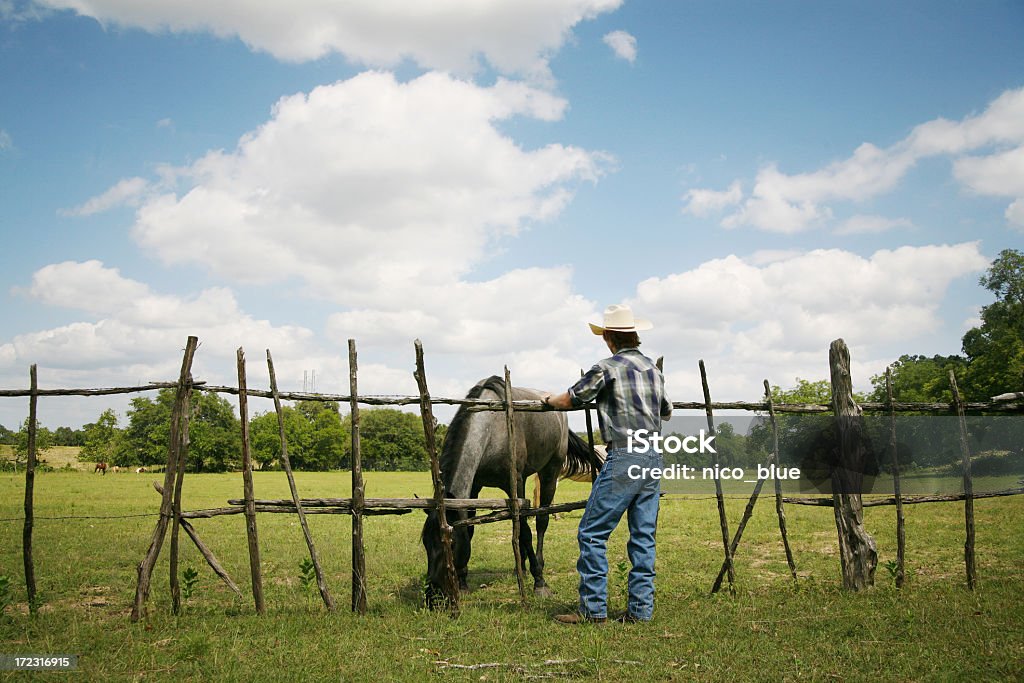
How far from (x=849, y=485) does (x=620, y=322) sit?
3.51 metres

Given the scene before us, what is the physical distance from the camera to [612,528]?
636 cm

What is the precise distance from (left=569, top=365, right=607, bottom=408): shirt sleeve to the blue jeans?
1.94 feet

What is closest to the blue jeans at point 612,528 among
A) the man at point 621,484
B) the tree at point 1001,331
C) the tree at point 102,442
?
the man at point 621,484

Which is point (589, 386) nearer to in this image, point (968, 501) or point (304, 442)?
point (968, 501)

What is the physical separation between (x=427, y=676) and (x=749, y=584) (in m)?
5.22

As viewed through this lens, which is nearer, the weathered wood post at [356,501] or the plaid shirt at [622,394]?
the plaid shirt at [622,394]

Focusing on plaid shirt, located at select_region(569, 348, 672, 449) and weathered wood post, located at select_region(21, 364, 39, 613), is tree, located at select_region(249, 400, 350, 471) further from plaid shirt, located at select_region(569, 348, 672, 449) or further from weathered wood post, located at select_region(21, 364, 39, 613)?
plaid shirt, located at select_region(569, 348, 672, 449)

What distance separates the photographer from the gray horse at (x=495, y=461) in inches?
297

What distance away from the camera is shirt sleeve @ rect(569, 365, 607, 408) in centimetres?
639

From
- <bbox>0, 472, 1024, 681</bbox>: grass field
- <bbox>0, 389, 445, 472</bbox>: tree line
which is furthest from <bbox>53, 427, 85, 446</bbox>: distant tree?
<bbox>0, 472, 1024, 681</bbox>: grass field

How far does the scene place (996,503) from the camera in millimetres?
19375

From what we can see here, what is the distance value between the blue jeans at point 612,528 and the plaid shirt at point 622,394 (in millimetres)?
255

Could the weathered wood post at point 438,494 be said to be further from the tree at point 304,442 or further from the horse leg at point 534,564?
the tree at point 304,442

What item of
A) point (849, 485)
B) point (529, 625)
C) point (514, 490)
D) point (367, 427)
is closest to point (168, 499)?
point (514, 490)
